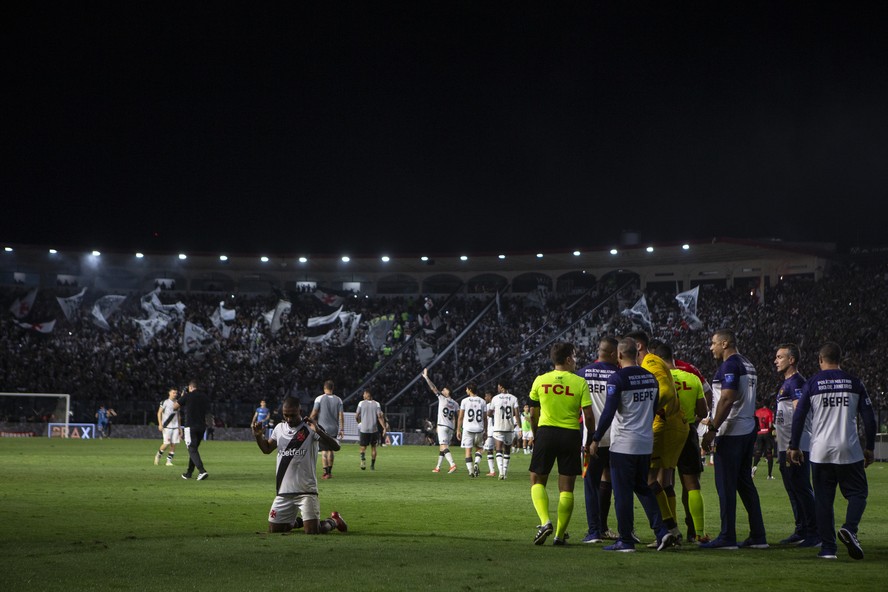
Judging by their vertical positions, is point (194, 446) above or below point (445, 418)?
below

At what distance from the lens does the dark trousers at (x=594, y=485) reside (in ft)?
39.4

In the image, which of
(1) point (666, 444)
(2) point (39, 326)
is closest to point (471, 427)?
(1) point (666, 444)

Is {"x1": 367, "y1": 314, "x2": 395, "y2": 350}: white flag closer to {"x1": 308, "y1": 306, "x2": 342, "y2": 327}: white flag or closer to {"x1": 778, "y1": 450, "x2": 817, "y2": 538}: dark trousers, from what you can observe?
{"x1": 308, "y1": 306, "x2": 342, "y2": 327}: white flag

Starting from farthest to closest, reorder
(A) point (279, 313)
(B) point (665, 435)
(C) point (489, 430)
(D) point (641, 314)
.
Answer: (A) point (279, 313) < (D) point (641, 314) < (C) point (489, 430) < (B) point (665, 435)

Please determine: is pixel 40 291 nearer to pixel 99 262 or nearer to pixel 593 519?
pixel 99 262

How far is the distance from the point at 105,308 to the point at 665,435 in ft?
211

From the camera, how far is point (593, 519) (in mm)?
12047

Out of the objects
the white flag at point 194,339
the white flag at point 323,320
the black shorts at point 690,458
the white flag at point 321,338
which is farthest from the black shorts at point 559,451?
the white flag at point 323,320

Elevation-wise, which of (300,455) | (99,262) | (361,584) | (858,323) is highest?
(99,262)

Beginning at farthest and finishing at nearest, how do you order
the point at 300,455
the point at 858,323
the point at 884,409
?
the point at 858,323, the point at 884,409, the point at 300,455

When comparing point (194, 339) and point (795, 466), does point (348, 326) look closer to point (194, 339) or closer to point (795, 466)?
point (194, 339)

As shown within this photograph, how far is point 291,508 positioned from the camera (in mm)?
12688

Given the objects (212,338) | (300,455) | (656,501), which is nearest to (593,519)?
(656,501)

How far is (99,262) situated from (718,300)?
142ft
